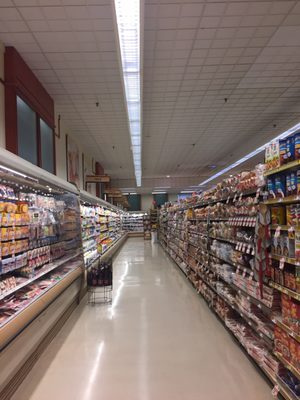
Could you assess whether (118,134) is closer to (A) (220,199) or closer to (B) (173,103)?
(B) (173,103)

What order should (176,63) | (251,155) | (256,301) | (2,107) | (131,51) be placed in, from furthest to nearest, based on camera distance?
(251,155) → (176,63) → (131,51) → (2,107) → (256,301)

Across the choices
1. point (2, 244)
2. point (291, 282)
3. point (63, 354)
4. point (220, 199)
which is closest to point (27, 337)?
point (63, 354)

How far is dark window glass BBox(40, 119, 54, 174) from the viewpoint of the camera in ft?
20.8

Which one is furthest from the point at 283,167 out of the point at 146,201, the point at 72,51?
the point at 146,201

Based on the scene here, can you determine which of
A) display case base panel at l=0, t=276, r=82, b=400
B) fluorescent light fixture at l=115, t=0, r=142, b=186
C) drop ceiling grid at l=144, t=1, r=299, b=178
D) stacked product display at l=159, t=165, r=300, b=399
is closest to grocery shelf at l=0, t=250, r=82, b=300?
display case base panel at l=0, t=276, r=82, b=400

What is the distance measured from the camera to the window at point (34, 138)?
201 inches

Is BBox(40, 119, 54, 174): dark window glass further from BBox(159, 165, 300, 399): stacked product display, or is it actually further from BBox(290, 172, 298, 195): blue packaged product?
BBox(290, 172, 298, 195): blue packaged product

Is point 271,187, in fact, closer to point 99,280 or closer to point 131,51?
point 131,51

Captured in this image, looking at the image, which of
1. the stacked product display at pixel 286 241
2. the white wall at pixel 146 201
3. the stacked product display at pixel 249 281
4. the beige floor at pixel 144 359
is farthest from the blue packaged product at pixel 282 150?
the white wall at pixel 146 201

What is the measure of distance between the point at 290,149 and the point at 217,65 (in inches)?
155

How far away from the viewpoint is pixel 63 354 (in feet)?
12.1

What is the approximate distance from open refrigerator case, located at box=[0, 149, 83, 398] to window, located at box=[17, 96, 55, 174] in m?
0.95

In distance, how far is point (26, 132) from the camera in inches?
210

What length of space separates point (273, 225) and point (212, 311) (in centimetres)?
287
